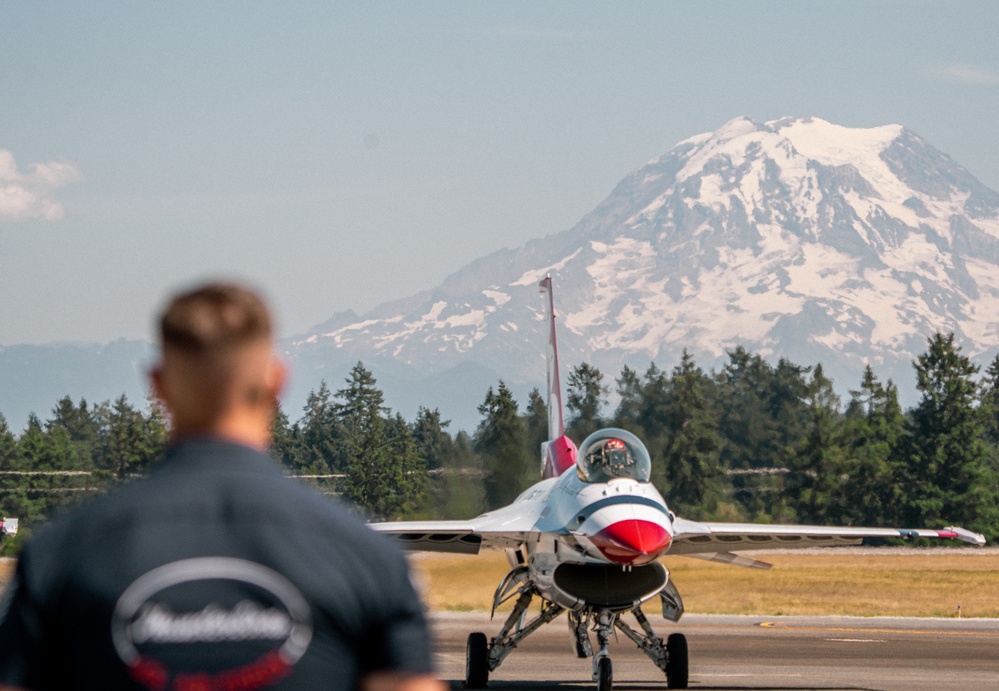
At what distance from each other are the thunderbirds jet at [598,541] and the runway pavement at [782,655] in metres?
1.19

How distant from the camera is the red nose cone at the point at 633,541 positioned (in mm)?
13086

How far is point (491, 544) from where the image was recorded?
696 inches

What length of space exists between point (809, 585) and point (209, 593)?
4062 cm

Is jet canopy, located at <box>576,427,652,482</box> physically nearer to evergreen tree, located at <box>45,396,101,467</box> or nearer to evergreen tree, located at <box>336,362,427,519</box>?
evergreen tree, located at <box>336,362,427,519</box>

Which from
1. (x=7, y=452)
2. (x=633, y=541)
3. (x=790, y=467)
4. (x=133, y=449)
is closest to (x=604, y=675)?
(x=633, y=541)

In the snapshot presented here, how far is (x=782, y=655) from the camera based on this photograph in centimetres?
2128

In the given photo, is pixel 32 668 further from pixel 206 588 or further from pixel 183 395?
pixel 183 395

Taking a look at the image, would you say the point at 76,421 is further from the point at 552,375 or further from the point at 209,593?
the point at 209,593

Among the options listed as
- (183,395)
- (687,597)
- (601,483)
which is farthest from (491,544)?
(687,597)

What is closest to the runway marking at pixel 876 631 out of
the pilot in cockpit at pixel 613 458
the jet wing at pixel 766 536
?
the jet wing at pixel 766 536

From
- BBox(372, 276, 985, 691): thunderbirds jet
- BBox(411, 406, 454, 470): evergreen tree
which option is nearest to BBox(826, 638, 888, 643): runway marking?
BBox(372, 276, 985, 691): thunderbirds jet

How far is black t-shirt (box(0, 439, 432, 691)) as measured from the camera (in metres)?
2.48

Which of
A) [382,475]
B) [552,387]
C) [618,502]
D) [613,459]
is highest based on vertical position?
[552,387]

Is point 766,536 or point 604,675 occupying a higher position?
point 766,536
